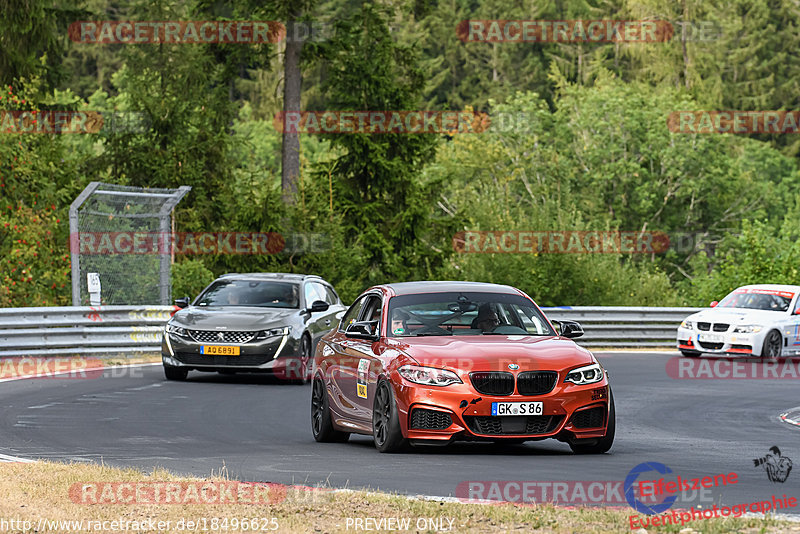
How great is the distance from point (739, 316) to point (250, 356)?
1128cm

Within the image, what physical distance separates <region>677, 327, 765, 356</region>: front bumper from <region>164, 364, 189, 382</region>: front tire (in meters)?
11.0

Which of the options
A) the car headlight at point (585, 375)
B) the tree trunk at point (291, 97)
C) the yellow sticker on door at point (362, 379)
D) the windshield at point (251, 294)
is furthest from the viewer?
the tree trunk at point (291, 97)

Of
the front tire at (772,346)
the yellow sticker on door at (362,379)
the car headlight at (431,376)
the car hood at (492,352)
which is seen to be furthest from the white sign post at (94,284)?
the car headlight at (431,376)

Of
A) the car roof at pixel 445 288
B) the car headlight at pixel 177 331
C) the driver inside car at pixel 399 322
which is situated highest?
the car roof at pixel 445 288

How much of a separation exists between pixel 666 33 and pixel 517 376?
67.3 metres

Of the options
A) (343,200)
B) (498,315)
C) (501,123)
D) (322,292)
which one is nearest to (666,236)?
(501,123)

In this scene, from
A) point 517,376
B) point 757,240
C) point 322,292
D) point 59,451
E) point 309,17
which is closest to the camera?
point 517,376

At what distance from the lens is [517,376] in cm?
1179

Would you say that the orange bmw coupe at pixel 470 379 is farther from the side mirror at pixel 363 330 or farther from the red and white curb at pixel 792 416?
the red and white curb at pixel 792 416

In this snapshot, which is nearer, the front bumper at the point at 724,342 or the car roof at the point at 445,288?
the car roof at the point at 445,288

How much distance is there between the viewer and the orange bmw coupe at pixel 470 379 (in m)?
11.8

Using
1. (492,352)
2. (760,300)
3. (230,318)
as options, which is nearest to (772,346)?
(760,300)

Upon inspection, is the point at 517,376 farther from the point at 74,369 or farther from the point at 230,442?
the point at 74,369

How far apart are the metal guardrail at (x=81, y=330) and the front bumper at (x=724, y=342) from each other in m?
9.97
